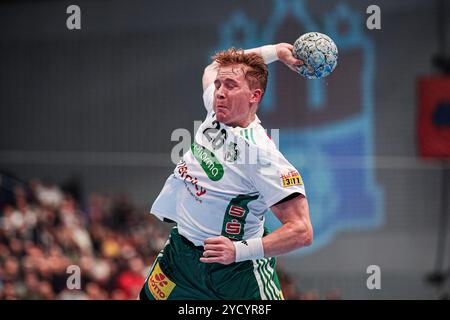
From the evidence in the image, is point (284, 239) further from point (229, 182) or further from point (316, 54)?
point (316, 54)

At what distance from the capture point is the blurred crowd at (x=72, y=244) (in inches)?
466

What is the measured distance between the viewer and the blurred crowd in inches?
466

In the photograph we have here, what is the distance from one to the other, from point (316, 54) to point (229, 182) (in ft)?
3.56

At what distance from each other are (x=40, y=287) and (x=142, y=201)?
11.4 ft

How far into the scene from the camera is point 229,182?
16.7 ft

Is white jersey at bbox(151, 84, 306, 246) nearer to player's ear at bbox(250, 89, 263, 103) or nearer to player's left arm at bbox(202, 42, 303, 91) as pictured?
player's ear at bbox(250, 89, 263, 103)

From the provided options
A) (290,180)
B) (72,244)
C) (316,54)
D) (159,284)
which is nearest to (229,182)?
(290,180)

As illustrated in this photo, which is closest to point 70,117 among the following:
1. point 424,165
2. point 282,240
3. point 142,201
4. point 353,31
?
point 142,201

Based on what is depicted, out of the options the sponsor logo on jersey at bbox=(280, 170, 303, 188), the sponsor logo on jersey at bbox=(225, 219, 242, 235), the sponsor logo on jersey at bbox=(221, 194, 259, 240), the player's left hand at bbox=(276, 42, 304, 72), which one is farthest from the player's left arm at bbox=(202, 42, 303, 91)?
the sponsor logo on jersey at bbox=(225, 219, 242, 235)

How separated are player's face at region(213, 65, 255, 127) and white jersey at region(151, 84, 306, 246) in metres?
Answer: 0.10

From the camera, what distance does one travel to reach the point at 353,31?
14531 millimetres

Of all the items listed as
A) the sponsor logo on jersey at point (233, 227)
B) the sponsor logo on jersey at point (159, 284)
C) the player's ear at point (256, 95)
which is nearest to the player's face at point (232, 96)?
the player's ear at point (256, 95)

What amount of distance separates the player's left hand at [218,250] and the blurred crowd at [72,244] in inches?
241

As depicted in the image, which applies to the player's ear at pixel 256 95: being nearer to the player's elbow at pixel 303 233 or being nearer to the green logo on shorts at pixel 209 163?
the green logo on shorts at pixel 209 163
